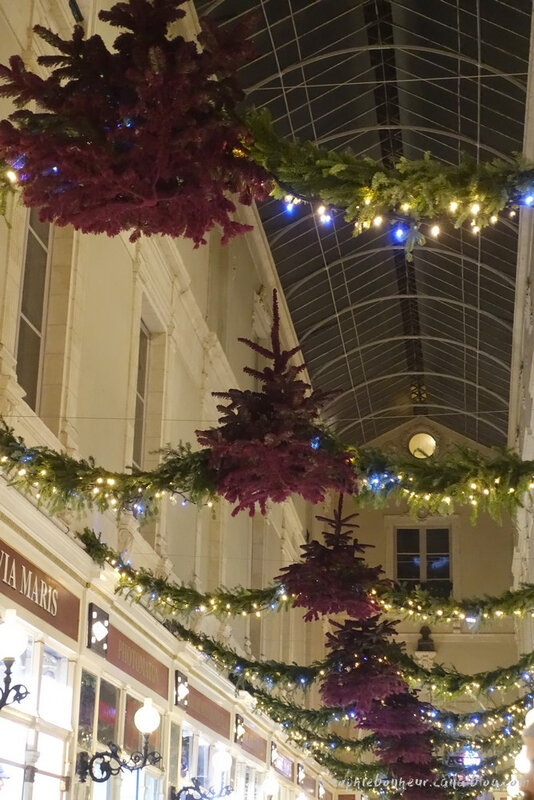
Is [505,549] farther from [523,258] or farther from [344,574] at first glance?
[344,574]

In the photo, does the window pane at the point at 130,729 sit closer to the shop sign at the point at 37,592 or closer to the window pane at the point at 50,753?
the window pane at the point at 50,753

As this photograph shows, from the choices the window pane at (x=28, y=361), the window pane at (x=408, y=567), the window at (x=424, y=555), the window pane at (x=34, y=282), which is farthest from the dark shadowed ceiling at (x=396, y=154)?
the window pane at (x=408, y=567)

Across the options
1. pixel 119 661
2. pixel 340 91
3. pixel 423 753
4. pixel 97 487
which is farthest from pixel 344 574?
pixel 340 91

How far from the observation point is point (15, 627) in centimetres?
738

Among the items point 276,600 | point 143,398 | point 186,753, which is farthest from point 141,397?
point 276,600

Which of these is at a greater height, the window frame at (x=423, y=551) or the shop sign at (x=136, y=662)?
the window frame at (x=423, y=551)

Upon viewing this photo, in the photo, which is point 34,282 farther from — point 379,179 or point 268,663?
point 379,179

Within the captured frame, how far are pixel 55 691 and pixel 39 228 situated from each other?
177 inches

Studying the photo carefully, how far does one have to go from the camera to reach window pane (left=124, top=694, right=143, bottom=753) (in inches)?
550

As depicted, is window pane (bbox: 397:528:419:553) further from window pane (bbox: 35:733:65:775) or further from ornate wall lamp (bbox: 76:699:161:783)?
window pane (bbox: 35:733:65:775)

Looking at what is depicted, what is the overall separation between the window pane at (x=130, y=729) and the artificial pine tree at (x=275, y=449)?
24.6 ft

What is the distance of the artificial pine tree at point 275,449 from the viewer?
271 inches

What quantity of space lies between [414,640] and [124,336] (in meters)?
25.8

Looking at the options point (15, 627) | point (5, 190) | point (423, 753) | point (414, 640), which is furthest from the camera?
point (414, 640)
